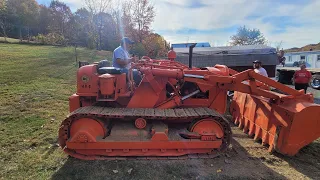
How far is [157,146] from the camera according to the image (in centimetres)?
441

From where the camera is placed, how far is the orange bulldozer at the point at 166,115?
442 cm

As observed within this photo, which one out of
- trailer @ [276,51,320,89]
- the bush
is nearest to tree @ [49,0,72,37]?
the bush

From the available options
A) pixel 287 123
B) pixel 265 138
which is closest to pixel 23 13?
pixel 265 138

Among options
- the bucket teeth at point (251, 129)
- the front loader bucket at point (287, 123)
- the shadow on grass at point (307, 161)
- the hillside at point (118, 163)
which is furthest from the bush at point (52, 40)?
the shadow on grass at point (307, 161)

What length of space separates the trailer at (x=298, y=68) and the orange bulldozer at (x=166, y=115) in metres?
11.8

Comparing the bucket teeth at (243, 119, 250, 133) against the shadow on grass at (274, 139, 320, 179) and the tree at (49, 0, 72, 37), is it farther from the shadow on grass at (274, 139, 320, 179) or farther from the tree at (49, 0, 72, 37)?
the tree at (49, 0, 72, 37)

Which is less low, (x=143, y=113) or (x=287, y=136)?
(x=143, y=113)

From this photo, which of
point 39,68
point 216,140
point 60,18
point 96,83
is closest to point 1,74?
point 39,68

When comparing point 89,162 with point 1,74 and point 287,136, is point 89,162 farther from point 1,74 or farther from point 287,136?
point 1,74

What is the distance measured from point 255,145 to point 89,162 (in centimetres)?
360

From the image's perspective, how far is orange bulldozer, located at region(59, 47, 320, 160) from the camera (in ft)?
14.5

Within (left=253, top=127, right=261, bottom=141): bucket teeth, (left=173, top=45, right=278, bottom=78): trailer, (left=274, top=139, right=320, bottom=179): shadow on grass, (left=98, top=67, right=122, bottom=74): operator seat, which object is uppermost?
(left=173, top=45, right=278, bottom=78): trailer

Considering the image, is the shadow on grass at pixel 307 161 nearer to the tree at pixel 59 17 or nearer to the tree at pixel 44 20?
the tree at pixel 59 17

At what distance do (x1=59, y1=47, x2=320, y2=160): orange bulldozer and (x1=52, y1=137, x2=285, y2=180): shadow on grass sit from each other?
179 millimetres
